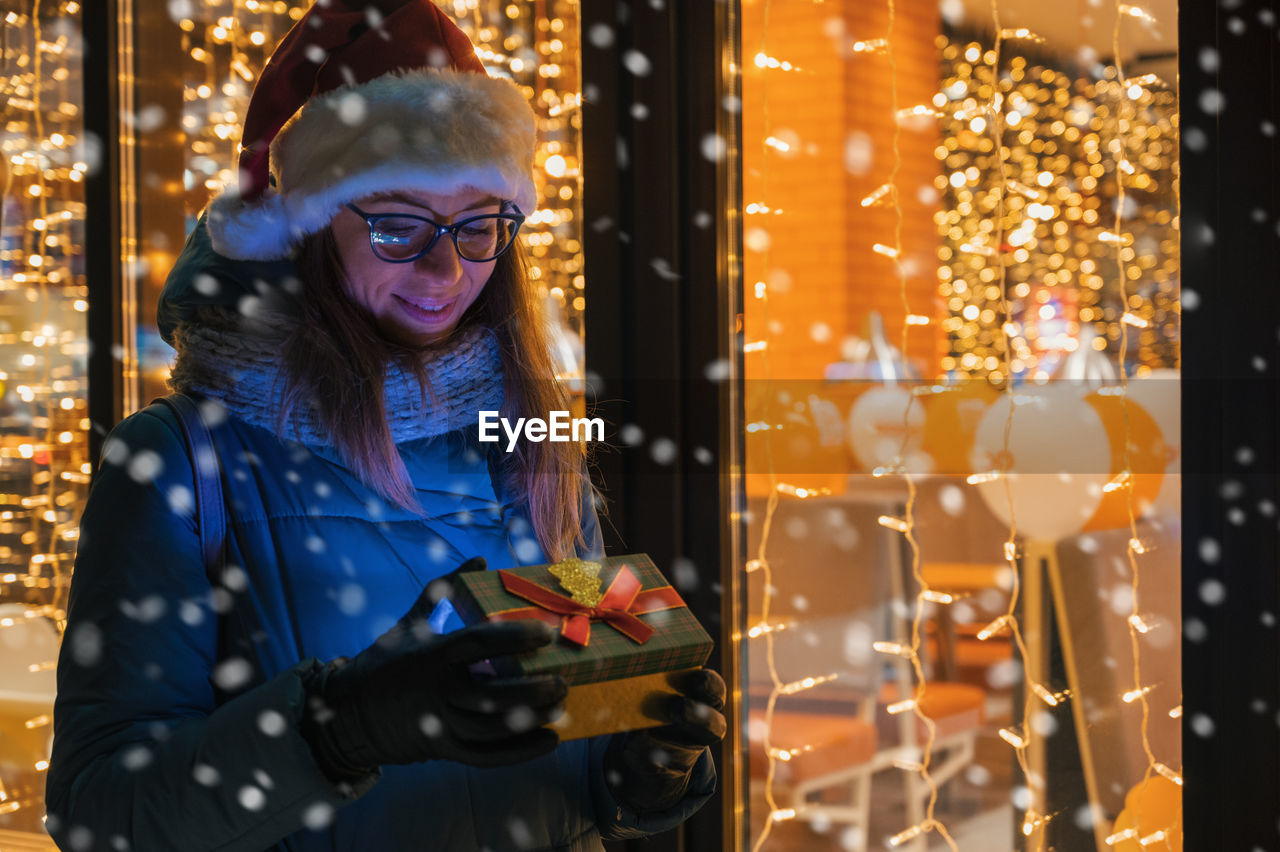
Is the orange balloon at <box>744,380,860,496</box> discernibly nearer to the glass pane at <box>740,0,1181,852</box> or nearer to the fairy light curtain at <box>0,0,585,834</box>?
the glass pane at <box>740,0,1181,852</box>

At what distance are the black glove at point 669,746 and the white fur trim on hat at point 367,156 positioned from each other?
20.7 inches

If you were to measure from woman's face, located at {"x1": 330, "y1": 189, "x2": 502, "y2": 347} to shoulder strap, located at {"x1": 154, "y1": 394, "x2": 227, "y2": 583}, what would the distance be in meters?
0.20

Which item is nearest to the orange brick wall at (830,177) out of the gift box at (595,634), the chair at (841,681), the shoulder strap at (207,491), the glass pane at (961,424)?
the glass pane at (961,424)

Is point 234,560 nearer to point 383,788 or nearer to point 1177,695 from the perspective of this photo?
point 383,788

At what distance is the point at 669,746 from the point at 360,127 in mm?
674

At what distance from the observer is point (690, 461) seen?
152 centimetres

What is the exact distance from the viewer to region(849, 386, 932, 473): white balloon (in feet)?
4.87

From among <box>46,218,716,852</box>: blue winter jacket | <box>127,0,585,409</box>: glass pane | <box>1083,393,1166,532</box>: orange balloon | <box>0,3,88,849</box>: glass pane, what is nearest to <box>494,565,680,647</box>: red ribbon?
<box>46,218,716,852</box>: blue winter jacket

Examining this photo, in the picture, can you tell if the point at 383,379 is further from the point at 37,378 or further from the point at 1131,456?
the point at 37,378

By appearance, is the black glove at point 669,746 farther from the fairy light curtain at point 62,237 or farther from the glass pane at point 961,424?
the fairy light curtain at point 62,237

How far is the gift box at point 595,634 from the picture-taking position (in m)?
0.82

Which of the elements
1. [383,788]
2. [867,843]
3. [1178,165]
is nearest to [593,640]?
[383,788]

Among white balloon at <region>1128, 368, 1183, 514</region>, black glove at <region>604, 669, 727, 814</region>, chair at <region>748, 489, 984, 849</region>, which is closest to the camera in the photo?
black glove at <region>604, 669, 727, 814</region>

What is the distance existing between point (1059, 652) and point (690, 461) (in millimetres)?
595
